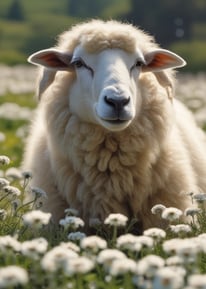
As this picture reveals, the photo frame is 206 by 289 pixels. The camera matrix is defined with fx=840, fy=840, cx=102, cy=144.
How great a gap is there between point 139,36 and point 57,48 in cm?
71

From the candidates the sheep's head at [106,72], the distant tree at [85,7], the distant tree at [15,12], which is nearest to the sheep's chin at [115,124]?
the sheep's head at [106,72]

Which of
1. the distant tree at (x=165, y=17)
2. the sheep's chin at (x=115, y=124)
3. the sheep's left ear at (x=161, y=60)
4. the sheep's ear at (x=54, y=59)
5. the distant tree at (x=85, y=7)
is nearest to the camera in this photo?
the sheep's chin at (x=115, y=124)

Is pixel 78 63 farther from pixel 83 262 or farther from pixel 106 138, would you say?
pixel 83 262

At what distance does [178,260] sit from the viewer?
387 cm

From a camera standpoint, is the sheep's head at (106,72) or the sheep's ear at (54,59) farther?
the sheep's ear at (54,59)

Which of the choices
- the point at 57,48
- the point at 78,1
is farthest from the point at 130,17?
the point at 57,48

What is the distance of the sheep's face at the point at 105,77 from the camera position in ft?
18.9

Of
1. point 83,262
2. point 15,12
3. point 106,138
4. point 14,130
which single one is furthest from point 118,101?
point 15,12

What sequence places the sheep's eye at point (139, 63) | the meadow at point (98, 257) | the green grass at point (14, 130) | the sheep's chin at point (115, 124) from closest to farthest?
the meadow at point (98, 257) < the sheep's chin at point (115, 124) < the sheep's eye at point (139, 63) < the green grass at point (14, 130)

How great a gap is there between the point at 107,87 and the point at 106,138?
25.7 inches

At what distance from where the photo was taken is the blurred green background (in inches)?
2199

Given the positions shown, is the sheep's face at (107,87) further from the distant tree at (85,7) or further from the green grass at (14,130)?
the distant tree at (85,7)

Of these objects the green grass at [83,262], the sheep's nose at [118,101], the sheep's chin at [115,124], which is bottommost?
the green grass at [83,262]

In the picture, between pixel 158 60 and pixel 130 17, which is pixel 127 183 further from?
pixel 130 17
